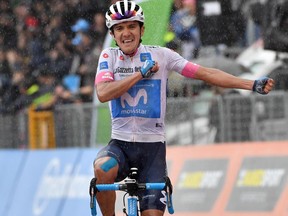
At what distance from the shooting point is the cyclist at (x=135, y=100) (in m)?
10.8

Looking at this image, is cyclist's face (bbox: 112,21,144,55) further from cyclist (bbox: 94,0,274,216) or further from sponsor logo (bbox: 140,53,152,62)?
sponsor logo (bbox: 140,53,152,62)

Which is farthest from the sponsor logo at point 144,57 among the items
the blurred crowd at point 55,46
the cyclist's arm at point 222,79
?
the blurred crowd at point 55,46

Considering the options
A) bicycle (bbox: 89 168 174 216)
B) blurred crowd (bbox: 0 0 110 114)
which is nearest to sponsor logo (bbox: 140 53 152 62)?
bicycle (bbox: 89 168 174 216)

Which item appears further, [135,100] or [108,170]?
[135,100]

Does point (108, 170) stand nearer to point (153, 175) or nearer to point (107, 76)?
point (153, 175)

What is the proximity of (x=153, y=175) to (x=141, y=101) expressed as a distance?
2.28 ft

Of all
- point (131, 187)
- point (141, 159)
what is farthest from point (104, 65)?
point (131, 187)

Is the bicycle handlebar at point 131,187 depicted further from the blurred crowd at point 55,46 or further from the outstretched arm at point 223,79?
the blurred crowd at point 55,46

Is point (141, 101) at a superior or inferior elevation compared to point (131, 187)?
superior

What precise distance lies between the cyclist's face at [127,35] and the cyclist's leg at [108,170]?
36.4 inches

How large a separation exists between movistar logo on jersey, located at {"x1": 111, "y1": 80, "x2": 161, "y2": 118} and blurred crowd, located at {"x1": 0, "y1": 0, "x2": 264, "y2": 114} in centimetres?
481

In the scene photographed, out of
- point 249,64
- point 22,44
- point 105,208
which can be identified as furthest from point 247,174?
point 22,44

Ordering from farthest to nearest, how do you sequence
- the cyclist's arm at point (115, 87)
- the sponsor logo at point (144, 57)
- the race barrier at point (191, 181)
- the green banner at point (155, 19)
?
the green banner at point (155, 19), the race barrier at point (191, 181), the sponsor logo at point (144, 57), the cyclist's arm at point (115, 87)

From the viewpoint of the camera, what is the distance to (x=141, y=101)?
11.0 meters
